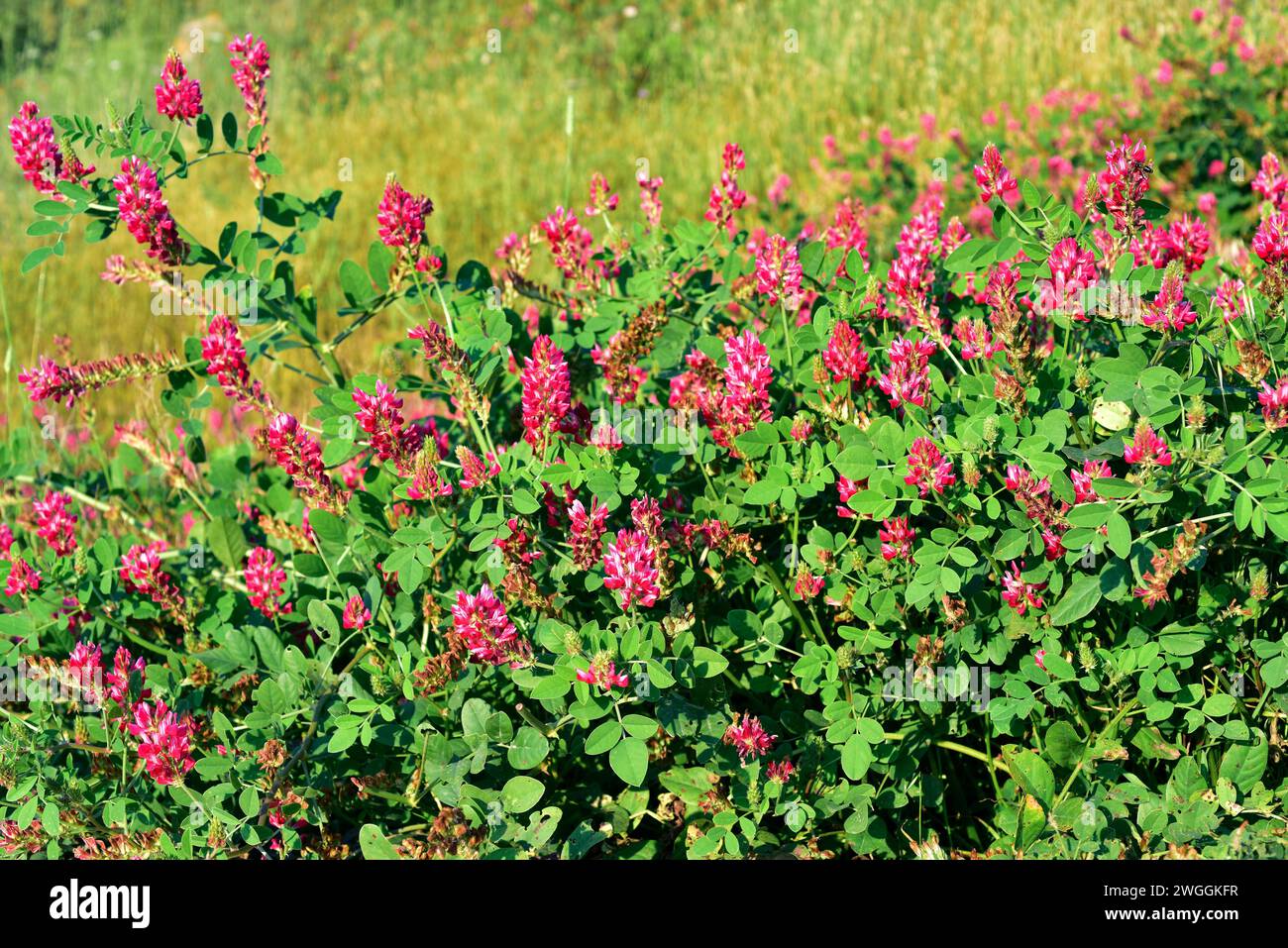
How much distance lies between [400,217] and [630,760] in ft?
3.77

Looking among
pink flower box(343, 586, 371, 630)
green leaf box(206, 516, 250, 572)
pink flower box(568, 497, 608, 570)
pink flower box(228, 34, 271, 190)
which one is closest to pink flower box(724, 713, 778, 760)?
pink flower box(568, 497, 608, 570)

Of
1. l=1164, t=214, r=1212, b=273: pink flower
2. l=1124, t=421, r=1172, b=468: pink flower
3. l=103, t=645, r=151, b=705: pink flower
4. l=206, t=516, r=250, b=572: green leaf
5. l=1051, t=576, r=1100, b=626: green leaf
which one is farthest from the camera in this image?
l=206, t=516, r=250, b=572: green leaf

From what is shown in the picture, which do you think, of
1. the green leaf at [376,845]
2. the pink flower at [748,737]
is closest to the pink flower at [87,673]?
the green leaf at [376,845]

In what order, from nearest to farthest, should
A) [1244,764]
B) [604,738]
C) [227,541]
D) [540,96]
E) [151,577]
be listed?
[604,738] → [1244,764] → [151,577] → [227,541] → [540,96]

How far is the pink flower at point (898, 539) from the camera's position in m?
2.23

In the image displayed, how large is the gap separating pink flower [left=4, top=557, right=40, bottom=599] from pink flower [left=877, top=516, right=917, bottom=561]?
169 cm

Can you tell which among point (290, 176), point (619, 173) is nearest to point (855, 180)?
point (619, 173)

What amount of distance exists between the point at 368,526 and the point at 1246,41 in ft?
17.9

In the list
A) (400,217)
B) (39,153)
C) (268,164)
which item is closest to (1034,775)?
(400,217)

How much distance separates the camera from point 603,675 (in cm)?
199

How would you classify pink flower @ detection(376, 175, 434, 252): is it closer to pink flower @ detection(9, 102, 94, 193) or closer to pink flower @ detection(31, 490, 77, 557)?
pink flower @ detection(9, 102, 94, 193)

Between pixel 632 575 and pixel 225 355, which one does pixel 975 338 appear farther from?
pixel 225 355

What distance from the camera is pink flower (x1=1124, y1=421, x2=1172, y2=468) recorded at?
6.39ft
